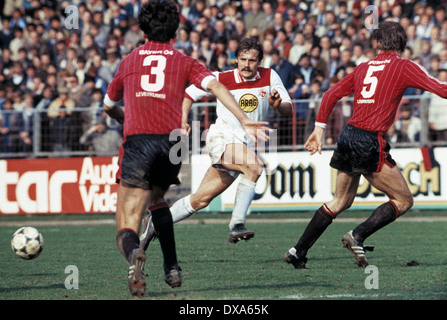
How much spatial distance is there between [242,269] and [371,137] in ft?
6.10

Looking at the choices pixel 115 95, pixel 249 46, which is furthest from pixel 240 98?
pixel 115 95

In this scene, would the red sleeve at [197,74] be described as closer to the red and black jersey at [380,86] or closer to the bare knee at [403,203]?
the red and black jersey at [380,86]

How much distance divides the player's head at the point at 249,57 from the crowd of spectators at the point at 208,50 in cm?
677

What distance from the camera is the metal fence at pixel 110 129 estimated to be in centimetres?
1609

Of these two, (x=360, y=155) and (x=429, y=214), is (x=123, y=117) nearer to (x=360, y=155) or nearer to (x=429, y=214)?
(x=360, y=155)

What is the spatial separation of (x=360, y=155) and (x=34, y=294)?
11.1 feet

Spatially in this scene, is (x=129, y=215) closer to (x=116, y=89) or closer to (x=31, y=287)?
(x=116, y=89)

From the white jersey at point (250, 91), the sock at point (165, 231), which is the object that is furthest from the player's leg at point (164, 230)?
the white jersey at point (250, 91)

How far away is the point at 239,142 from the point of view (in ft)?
31.1

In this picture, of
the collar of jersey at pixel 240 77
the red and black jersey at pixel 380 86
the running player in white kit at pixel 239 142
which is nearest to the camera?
the red and black jersey at pixel 380 86

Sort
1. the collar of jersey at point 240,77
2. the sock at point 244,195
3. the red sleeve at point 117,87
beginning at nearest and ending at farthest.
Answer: the red sleeve at point 117,87 < the sock at point 244,195 < the collar of jersey at point 240,77

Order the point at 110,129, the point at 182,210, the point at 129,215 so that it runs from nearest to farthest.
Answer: the point at 129,215 → the point at 182,210 → the point at 110,129

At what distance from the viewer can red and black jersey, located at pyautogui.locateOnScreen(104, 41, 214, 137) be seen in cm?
637

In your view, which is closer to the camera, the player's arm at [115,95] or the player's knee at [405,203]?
the player's arm at [115,95]
